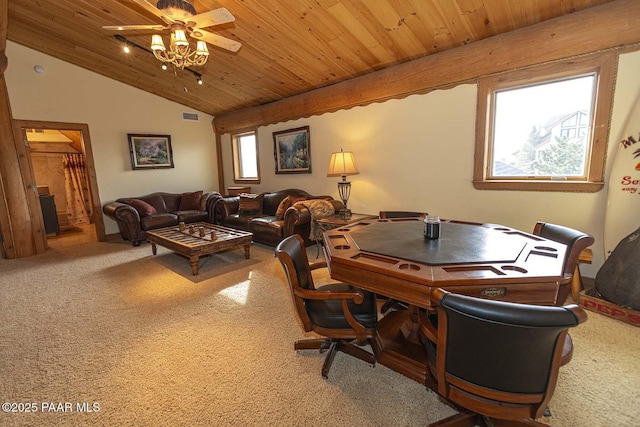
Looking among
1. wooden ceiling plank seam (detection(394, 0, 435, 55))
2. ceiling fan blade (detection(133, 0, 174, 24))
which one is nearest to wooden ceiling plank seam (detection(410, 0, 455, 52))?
wooden ceiling plank seam (detection(394, 0, 435, 55))

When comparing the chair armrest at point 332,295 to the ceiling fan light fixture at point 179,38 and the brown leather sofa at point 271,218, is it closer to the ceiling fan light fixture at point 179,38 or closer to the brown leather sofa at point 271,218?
the ceiling fan light fixture at point 179,38

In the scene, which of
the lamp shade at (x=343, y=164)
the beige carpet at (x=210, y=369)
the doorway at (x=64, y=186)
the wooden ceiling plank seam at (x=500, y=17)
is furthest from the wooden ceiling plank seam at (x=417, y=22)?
the doorway at (x=64, y=186)

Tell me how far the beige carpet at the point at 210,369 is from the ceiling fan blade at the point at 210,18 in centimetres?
254

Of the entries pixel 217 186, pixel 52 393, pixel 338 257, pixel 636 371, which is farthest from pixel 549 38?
pixel 217 186

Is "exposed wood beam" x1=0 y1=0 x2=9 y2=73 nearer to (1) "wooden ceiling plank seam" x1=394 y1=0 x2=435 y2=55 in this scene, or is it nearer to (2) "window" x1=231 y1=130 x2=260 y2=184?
(2) "window" x1=231 y1=130 x2=260 y2=184

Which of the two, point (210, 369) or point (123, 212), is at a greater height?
point (123, 212)

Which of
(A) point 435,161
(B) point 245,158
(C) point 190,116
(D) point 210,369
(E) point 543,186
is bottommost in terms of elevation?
(D) point 210,369

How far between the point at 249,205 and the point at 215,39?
276cm

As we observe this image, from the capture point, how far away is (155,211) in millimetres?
5441

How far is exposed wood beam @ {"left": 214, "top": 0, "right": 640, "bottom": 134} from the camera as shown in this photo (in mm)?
2395

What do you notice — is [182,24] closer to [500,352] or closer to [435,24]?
[435,24]

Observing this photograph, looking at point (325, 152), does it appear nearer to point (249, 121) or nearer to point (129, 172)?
point (249, 121)

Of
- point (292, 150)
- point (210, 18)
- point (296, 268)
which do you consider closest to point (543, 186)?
point (296, 268)

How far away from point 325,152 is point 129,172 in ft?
13.0
